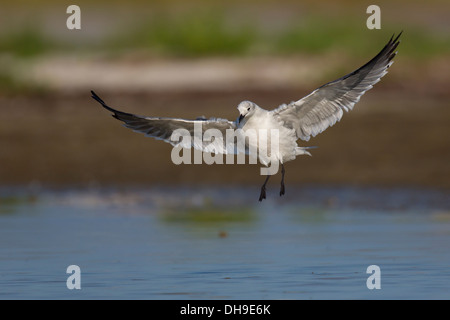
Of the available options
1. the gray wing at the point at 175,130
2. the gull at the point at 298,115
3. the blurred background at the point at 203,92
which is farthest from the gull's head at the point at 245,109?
the blurred background at the point at 203,92

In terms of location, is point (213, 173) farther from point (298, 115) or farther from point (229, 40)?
point (229, 40)

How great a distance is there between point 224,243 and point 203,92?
849 centimetres

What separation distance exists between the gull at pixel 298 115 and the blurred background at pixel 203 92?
4533mm

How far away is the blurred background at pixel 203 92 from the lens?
52.5 feet

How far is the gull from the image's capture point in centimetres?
1047

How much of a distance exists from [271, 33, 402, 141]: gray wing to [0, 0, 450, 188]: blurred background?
14.8 feet

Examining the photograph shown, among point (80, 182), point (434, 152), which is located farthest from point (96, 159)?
point (434, 152)

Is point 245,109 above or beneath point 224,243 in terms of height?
above

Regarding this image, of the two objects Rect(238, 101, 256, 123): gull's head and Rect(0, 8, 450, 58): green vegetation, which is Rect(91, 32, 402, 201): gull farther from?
Rect(0, 8, 450, 58): green vegetation

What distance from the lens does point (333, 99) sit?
10.7 metres

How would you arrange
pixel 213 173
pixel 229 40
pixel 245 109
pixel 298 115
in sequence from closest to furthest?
pixel 245 109 < pixel 298 115 < pixel 213 173 < pixel 229 40

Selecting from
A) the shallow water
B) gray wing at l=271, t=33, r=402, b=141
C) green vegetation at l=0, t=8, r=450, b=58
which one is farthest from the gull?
A: green vegetation at l=0, t=8, r=450, b=58

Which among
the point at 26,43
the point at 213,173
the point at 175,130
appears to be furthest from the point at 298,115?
the point at 26,43

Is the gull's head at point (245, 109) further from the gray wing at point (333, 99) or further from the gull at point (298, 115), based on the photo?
the gray wing at point (333, 99)
